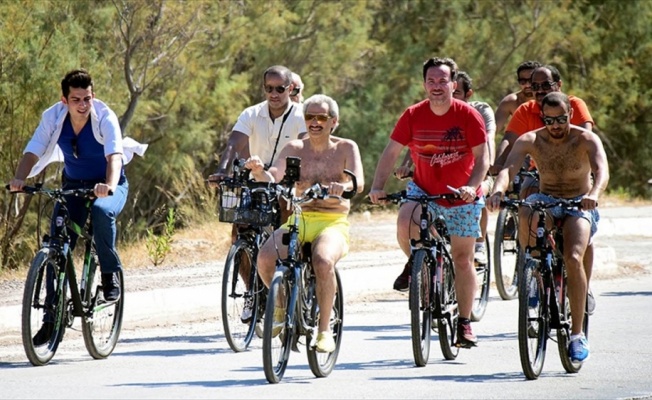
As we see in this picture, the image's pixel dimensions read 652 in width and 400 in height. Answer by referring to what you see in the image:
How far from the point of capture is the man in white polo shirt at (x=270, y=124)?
449 inches

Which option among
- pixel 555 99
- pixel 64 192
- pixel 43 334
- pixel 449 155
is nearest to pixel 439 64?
pixel 449 155

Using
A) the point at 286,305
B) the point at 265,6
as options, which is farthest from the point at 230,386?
the point at 265,6

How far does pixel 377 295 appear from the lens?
1513cm

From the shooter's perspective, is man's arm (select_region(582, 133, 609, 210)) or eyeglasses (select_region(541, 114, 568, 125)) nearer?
man's arm (select_region(582, 133, 609, 210))

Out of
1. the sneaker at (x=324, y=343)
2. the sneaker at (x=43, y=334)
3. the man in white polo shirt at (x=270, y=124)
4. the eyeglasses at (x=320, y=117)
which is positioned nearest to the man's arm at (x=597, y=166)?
the eyeglasses at (x=320, y=117)

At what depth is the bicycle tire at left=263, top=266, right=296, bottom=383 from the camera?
877 cm

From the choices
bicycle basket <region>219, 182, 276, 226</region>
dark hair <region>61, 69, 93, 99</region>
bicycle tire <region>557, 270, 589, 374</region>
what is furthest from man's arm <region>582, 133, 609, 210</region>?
dark hair <region>61, 69, 93, 99</region>

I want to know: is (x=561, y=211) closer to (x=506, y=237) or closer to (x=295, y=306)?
(x=295, y=306)

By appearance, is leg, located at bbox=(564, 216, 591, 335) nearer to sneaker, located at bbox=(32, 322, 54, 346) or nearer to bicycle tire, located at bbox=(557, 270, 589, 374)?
bicycle tire, located at bbox=(557, 270, 589, 374)

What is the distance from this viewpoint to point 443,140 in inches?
412

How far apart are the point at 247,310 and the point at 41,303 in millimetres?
1638

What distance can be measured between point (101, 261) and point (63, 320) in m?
0.56

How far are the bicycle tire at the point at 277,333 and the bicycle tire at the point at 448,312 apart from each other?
54.3 inches

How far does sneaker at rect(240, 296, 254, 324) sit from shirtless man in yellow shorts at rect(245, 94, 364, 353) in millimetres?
1197
